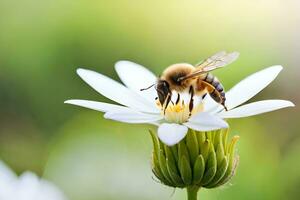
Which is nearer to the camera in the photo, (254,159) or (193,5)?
(254,159)

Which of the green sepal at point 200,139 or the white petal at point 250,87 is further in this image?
the white petal at point 250,87

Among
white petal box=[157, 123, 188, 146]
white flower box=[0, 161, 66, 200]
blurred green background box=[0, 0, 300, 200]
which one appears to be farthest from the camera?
blurred green background box=[0, 0, 300, 200]

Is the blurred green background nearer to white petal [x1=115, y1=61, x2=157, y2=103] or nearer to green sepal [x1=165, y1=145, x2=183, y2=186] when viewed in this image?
white petal [x1=115, y1=61, x2=157, y2=103]

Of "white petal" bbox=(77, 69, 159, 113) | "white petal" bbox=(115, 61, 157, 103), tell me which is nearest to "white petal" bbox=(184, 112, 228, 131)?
"white petal" bbox=(77, 69, 159, 113)

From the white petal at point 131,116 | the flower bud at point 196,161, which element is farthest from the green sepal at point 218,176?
the white petal at point 131,116

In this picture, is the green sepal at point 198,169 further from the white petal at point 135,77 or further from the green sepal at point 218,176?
the white petal at point 135,77

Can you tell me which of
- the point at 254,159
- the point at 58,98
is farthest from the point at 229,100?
the point at 58,98

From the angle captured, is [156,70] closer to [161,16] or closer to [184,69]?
[161,16]
